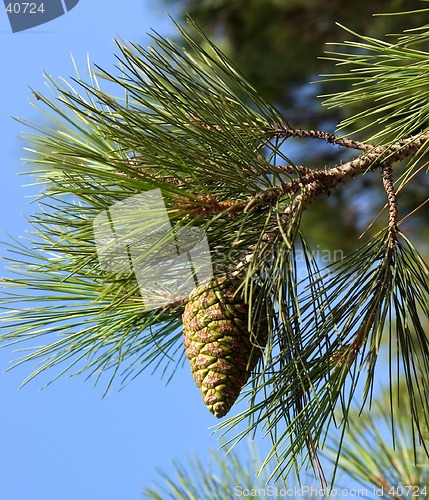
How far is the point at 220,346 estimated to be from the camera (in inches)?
20.2

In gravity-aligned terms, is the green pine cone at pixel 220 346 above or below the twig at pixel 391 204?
below

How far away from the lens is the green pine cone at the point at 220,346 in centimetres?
51

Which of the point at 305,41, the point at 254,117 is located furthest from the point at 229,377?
the point at 305,41

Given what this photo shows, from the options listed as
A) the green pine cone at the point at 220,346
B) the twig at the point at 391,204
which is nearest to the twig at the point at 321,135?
the twig at the point at 391,204

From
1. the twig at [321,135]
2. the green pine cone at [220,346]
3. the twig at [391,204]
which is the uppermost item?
the twig at [321,135]

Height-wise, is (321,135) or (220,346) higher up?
(321,135)

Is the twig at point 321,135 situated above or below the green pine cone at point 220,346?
above

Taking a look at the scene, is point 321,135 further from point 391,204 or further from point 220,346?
point 220,346

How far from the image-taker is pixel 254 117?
60cm

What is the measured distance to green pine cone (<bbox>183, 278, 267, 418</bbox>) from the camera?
0.51 metres

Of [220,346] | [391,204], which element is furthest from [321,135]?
[220,346]

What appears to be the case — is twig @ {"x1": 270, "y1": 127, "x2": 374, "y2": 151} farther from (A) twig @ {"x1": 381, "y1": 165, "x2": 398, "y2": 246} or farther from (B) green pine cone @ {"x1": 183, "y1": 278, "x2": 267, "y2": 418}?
(B) green pine cone @ {"x1": 183, "y1": 278, "x2": 267, "y2": 418}

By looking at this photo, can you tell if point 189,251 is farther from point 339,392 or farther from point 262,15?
point 262,15

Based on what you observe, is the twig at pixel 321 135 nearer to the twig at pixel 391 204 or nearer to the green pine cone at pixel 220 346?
the twig at pixel 391 204
